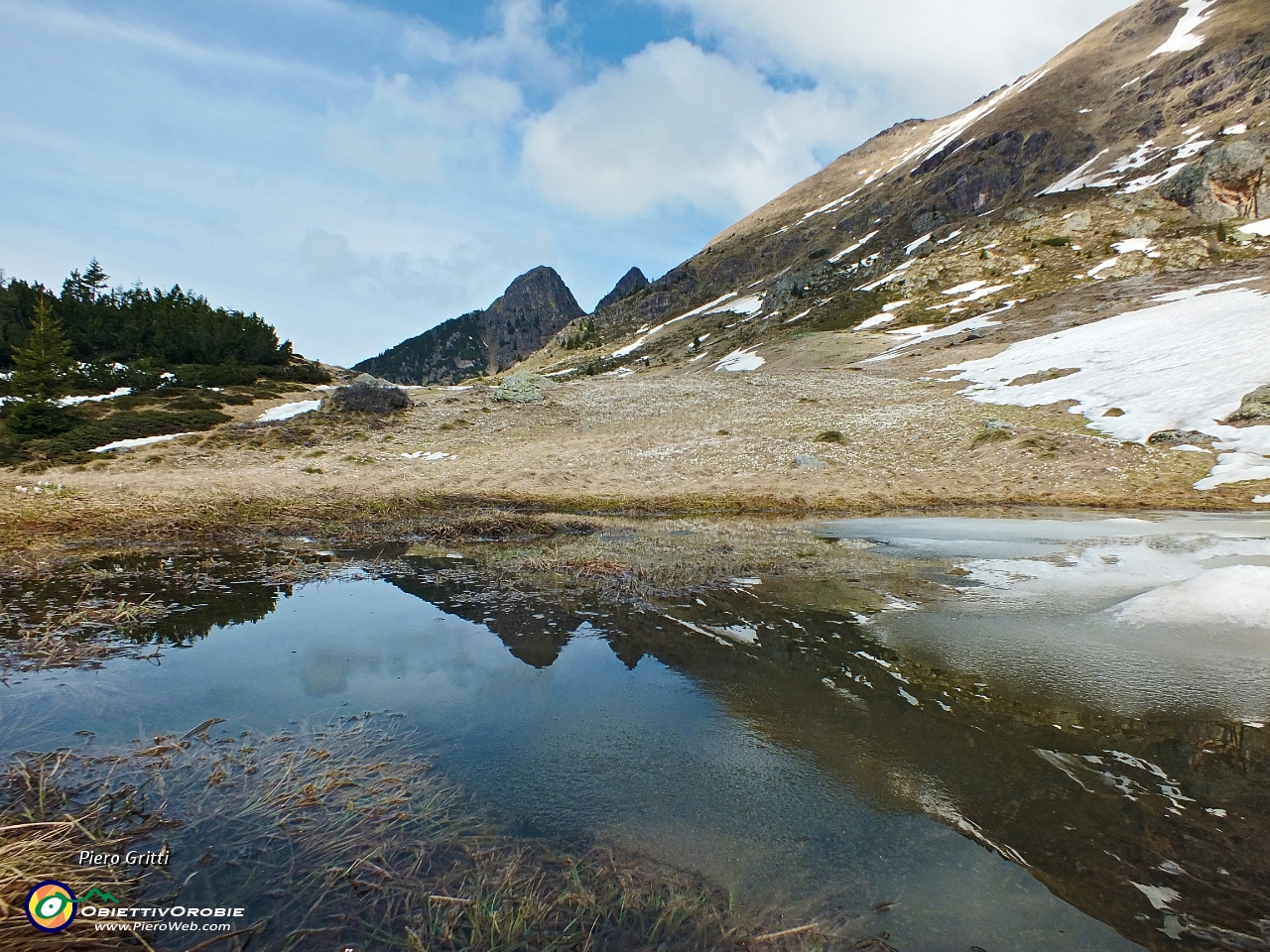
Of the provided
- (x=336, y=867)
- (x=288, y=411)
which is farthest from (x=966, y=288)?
(x=336, y=867)

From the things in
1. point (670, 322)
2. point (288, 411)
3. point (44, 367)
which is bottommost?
point (288, 411)

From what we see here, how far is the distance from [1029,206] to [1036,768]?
122 m

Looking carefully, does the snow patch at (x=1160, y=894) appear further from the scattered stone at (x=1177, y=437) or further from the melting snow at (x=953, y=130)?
the melting snow at (x=953, y=130)

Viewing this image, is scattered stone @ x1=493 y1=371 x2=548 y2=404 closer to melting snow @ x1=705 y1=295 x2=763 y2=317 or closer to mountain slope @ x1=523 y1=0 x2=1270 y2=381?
mountain slope @ x1=523 y1=0 x2=1270 y2=381

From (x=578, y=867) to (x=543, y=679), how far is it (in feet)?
12.5

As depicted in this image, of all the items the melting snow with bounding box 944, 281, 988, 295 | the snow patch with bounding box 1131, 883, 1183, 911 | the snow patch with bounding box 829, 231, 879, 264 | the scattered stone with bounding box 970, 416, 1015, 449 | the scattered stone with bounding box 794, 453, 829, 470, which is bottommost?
the snow patch with bounding box 1131, 883, 1183, 911

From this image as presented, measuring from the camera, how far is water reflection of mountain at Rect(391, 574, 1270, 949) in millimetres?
4508

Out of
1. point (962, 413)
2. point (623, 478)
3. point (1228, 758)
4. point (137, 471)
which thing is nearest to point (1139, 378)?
point (962, 413)

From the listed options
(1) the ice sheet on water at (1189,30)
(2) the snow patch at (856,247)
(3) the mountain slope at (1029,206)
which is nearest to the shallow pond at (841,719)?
(3) the mountain slope at (1029,206)

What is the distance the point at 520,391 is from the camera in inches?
1907

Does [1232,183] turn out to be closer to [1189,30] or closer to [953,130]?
[1189,30]

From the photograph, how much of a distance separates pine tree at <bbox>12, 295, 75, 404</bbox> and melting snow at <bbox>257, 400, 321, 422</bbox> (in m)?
11.6

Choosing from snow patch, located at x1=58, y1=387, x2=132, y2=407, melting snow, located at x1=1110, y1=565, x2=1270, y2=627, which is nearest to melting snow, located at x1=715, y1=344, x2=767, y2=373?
snow patch, located at x1=58, y1=387, x2=132, y2=407

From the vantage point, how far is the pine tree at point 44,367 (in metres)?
36.2
